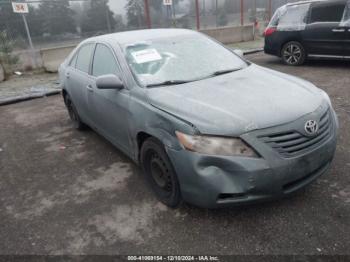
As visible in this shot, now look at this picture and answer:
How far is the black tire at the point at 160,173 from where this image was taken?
287 centimetres

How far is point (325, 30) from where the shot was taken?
26.1ft

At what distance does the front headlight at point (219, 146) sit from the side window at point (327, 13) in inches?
271

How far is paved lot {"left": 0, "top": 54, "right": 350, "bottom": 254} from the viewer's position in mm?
2617

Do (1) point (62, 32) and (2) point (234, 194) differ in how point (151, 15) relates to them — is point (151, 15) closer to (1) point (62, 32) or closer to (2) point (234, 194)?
(1) point (62, 32)

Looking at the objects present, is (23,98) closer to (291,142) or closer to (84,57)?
(84,57)

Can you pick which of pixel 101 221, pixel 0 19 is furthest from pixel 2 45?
pixel 101 221

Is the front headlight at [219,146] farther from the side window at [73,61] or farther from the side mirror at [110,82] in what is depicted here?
the side window at [73,61]

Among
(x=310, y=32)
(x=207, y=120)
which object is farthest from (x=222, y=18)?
(x=207, y=120)

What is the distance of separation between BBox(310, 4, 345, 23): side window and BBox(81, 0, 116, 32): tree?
7329 mm

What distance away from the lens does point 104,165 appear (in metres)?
4.14

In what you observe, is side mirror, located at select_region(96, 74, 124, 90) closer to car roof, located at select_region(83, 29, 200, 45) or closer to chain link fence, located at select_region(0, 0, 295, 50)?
car roof, located at select_region(83, 29, 200, 45)

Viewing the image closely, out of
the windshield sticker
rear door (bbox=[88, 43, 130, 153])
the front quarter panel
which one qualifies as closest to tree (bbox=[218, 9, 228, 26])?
rear door (bbox=[88, 43, 130, 153])

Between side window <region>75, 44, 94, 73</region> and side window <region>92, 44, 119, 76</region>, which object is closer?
side window <region>92, 44, 119, 76</region>

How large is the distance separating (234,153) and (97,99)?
6.95 ft
